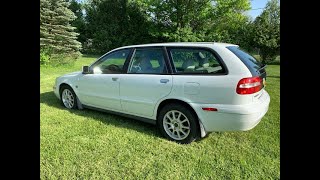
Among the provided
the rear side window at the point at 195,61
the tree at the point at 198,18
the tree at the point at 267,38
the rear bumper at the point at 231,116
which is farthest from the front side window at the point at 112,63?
the tree at the point at 198,18

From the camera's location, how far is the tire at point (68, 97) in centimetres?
522

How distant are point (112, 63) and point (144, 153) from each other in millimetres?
1942

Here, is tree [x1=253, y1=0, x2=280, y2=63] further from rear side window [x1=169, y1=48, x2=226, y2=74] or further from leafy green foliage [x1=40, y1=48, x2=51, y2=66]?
rear side window [x1=169, y1=48, x2=226, y2=74]

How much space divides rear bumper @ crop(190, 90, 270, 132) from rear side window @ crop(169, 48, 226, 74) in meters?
0.50

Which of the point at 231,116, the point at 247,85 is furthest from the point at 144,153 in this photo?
the point at 247,85

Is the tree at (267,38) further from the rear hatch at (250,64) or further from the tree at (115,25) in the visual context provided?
the rear hatch at (250,64)

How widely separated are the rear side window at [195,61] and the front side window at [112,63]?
3.32 ft

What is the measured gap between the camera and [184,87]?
137 inches

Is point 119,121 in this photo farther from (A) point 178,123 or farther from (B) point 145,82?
(A) point 178,123

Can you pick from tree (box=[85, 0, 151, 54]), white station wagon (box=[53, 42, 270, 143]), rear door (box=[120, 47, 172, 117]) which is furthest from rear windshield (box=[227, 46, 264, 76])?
tree (box=[85, 0, 151, 54])
